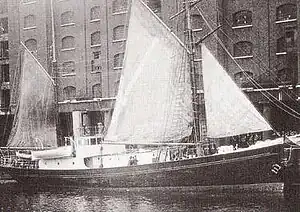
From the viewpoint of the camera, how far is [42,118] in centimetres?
3766

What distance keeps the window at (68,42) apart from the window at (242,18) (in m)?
14.6

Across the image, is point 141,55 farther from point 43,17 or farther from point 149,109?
point 43,17

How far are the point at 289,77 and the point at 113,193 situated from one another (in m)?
15.5

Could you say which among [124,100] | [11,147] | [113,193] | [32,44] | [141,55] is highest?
[32,44]

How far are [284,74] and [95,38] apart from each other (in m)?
16.3

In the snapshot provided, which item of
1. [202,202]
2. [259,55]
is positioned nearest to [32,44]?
[259,55]

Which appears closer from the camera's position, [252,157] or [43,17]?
[252,157]

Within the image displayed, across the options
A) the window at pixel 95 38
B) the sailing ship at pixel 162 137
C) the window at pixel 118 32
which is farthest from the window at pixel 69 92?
the sailing ship at pixel 162 137

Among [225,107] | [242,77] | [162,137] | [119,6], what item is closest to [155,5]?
[119,6]

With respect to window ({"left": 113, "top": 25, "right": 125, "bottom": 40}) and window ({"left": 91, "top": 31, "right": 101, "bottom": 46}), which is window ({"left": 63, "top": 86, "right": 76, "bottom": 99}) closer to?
window ({"left": 91, "top": 31, "right": 101, "bottom": 46})

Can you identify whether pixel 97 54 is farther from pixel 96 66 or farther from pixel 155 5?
pixel 155 5

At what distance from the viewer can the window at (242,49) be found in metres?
41.2

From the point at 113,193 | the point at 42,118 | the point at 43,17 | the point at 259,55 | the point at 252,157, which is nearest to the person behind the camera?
the point at 252,157

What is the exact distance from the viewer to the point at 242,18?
41.4 meters
